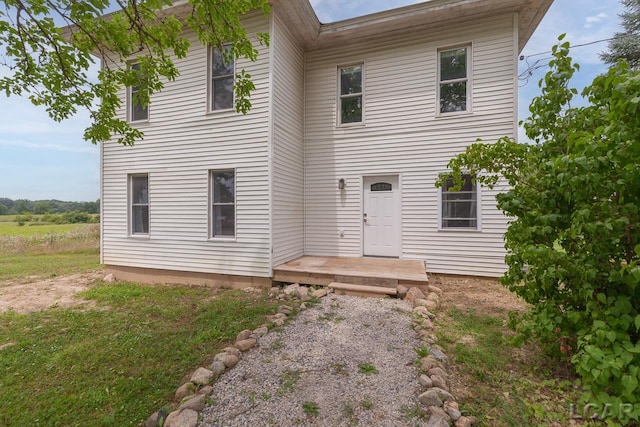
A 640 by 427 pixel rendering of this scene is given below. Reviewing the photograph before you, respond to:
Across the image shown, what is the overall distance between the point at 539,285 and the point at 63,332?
5659 millimetres

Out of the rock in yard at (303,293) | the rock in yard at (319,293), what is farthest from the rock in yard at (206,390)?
the rock in yard at (319,293)

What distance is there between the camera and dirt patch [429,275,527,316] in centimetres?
432

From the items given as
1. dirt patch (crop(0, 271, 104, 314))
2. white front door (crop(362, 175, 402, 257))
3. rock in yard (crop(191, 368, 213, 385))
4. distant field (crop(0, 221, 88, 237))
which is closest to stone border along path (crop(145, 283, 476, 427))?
rock in yard (crop(191, 368, 213, 385))

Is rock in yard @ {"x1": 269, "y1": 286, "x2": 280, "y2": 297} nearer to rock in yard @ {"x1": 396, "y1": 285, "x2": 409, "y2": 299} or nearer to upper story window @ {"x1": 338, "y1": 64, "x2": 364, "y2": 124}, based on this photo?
rock in yard @ {"x1": 396, "y1": 285, "x2": 409, "y2": 299}

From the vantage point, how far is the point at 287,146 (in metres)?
6.27

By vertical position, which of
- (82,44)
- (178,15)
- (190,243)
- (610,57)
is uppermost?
(610,57)

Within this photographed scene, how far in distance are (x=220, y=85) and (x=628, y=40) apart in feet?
59.6

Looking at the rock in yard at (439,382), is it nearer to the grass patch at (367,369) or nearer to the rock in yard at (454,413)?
the rock in yard at (454,413)

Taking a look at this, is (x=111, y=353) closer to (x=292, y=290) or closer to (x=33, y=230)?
(x=292, y=290)

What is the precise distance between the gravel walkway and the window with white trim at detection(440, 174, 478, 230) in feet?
10.3

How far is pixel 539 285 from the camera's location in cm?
242

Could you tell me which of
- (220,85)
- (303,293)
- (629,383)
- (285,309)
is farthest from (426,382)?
(220,85)

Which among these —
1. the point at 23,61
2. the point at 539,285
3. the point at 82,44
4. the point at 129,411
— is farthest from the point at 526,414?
the point at 23,61

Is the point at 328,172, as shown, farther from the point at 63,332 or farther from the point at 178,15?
the point at 63,332
